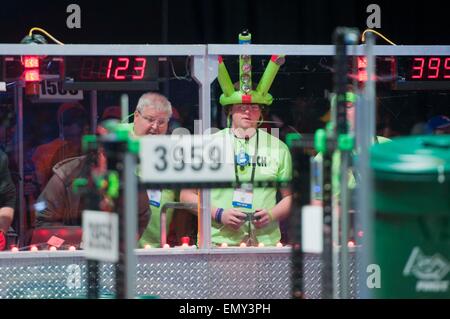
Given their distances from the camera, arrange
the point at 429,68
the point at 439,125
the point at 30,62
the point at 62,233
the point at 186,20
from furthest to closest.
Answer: the point at 186,20
the point at 439,125
the point at 429,68
the point at 62,233
the point at 30,62

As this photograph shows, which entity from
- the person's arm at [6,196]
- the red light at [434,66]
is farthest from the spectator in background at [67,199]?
the red light at [434,66]

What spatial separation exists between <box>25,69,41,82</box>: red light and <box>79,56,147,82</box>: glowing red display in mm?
304

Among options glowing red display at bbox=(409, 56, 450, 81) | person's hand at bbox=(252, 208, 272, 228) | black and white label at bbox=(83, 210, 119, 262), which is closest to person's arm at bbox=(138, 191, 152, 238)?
person's hand at bbox=(252, 208, 272, 228)

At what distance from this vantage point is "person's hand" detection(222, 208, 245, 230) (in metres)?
8.17

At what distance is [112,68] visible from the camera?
8.09 m

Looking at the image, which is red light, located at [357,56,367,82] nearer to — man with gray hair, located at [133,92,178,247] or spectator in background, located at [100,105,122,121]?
man with gray hair, located at [133,92,178,247]

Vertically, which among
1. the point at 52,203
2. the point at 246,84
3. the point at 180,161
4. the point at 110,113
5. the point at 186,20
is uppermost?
the point at 186,20

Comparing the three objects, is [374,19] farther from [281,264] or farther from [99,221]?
[99,221]

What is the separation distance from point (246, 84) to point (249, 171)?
2.11ft

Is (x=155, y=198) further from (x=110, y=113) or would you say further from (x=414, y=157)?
(x=414, y=157)

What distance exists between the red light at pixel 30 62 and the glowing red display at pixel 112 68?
317mm

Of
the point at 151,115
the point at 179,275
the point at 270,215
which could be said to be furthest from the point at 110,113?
the point at 270,215

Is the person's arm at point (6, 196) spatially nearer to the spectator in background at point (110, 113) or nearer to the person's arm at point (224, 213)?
the spectator in background at point (110, 113)
